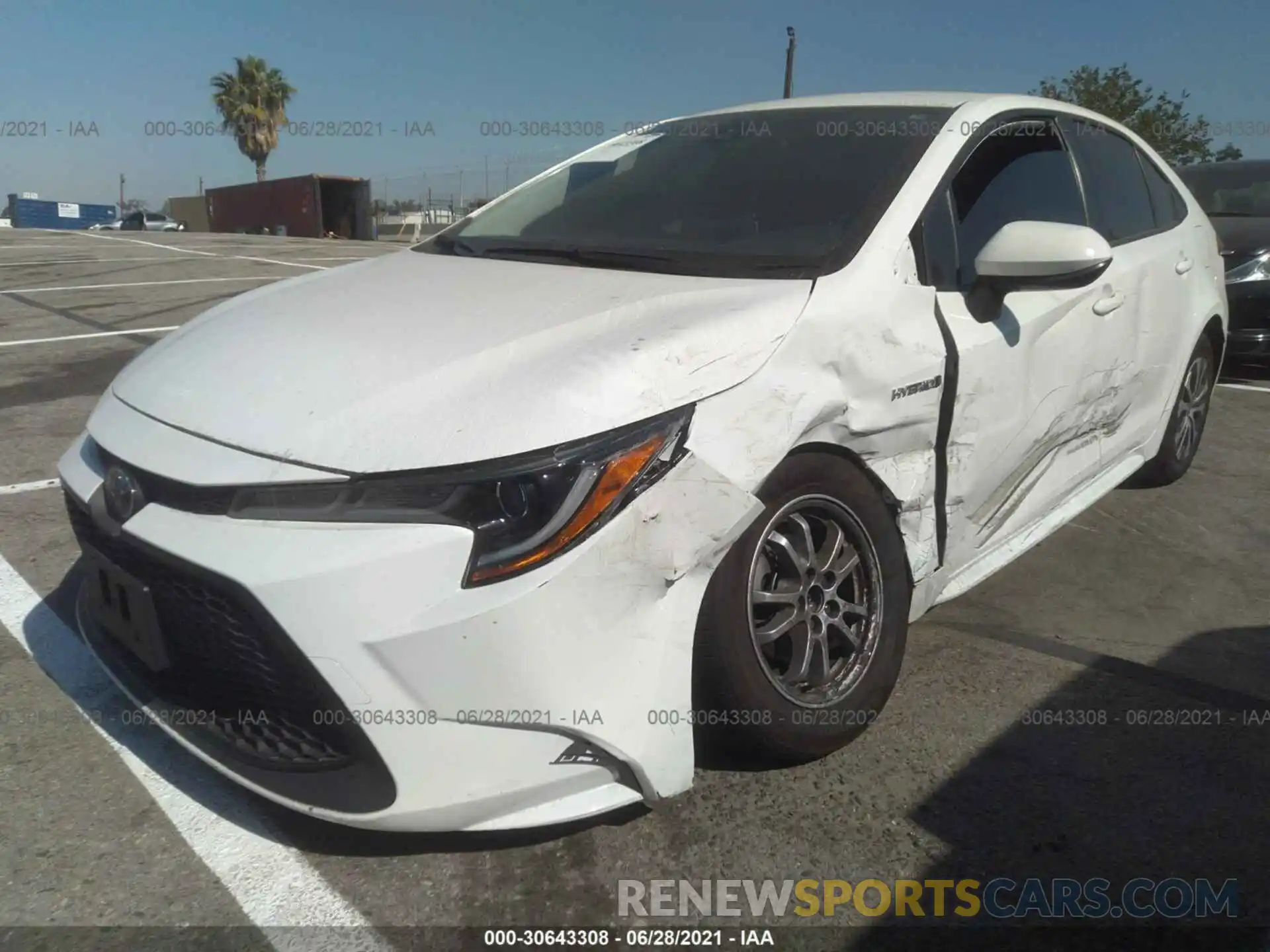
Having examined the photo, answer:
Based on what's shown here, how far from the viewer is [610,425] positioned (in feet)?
5.80

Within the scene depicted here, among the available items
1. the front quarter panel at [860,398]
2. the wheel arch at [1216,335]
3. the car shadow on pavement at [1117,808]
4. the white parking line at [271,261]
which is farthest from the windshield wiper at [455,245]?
the white parking line at [271,261]

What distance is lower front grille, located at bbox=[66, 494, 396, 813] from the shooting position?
66.7 inches

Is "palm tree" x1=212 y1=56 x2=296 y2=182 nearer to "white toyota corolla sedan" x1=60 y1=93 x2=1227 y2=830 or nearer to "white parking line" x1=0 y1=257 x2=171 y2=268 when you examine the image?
"white parking line" x1=0 y1=257 x2=171 y2=268

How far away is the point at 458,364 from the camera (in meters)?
1.93

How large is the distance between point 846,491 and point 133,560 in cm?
145

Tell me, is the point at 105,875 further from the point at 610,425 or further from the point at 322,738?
the point at 610,425

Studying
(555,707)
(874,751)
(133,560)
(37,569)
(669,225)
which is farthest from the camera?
(37,569)

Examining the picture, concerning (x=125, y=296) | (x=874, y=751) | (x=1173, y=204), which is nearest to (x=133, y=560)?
(x=874, y=751)

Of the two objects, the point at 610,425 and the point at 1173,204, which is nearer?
the point at 610,425

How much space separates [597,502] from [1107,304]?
83.9 inches

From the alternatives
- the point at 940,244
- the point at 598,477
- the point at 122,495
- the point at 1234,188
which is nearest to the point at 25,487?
the point at 122,495

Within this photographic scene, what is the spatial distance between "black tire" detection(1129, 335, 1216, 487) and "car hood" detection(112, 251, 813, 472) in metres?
2.57

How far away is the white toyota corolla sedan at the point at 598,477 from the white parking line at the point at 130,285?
7.87 m

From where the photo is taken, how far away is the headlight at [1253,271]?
20.5ft
